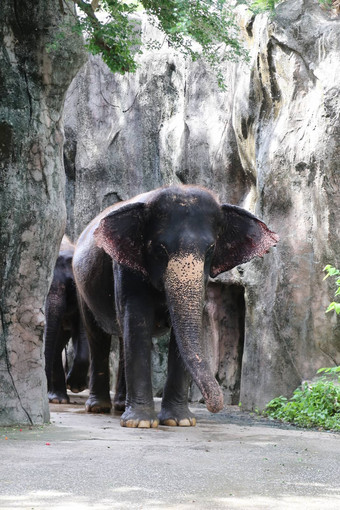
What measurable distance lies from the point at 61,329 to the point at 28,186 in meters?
4.53

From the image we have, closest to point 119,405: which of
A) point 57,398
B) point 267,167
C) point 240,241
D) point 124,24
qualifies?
point 57,398

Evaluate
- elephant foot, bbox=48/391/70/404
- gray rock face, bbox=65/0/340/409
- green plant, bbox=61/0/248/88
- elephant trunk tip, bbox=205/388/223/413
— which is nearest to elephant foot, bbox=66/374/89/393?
elephant foot, bbox=48/391/70/404

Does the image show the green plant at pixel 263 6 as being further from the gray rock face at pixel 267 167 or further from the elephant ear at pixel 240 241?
the elephant ear at pixel 240 241

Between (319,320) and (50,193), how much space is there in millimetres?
3845

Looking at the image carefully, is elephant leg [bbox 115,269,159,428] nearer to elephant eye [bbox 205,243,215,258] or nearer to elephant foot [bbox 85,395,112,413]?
elephant eye [bbox 205,243,215,258]

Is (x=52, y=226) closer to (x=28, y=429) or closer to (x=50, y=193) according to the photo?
(x=50, y=193)

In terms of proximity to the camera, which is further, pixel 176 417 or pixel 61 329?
pixel 61 329

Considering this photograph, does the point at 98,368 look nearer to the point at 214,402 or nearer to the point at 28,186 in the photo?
the point at 28,186

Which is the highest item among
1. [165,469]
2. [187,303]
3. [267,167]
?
[267,167]

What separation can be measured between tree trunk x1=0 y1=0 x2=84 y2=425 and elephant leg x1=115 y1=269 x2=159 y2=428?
2.76 ft

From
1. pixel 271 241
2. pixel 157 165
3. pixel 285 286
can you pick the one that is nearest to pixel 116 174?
pixel 157 165

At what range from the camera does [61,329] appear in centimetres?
1030

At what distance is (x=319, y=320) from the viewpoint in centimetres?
874

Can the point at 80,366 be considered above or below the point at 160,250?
below
